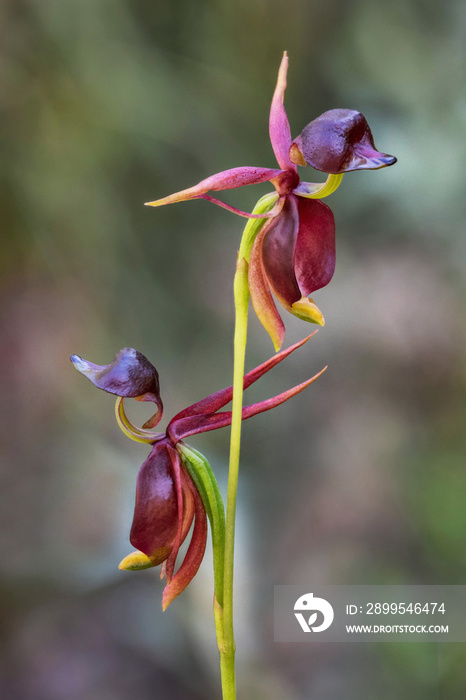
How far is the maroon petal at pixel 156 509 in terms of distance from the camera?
570 mm

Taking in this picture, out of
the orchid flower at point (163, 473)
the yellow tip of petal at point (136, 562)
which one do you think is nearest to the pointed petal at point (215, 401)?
the orchid flower at point (163, 473)

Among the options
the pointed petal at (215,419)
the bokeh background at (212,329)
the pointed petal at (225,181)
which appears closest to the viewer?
the pointed petal at (225,181)

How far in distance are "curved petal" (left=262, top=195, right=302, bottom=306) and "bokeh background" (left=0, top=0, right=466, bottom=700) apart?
2.62 feet

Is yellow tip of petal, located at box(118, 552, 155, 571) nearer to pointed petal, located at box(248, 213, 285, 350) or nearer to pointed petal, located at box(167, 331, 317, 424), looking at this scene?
pointed petal, located at box(167, 331, 317, 424)

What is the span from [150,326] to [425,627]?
804 millimetres

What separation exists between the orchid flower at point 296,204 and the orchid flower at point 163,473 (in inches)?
2.0

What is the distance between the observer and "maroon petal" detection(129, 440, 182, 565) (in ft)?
1.87

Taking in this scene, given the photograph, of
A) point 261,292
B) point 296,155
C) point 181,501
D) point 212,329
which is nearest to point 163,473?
point 181,501

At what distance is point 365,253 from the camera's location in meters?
1.40

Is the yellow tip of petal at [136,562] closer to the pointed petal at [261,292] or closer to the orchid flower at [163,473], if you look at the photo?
the orchid flower at [163,473]

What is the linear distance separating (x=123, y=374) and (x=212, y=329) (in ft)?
2.70

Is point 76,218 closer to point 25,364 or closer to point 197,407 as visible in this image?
point 25,364

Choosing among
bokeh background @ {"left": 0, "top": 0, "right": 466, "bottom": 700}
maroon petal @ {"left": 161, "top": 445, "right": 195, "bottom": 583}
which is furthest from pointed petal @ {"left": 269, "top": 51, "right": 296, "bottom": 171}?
bokeh background @ {"left": 0, "top": 0, "right": 466, "bottom": 700}

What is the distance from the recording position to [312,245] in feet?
1.84
